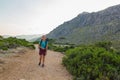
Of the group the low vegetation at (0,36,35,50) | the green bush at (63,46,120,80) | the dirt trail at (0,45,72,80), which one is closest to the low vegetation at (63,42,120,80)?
the green bush at (63,46,120,80)

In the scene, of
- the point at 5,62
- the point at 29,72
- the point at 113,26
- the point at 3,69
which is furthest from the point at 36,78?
the point at 113,26

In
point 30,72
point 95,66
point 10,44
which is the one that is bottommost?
point 30,72

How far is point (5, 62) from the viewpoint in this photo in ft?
57.1

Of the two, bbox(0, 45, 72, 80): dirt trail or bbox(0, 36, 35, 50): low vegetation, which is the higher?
bbox(0, 36, 35, 50): low vegetation

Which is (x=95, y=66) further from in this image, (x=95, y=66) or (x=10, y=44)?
(x=10, y=44)

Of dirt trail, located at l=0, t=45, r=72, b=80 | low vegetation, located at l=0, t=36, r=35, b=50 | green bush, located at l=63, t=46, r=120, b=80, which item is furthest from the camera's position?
low vegetation, located at l=0, t=36, r=35, b=50

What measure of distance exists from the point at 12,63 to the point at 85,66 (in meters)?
5.66

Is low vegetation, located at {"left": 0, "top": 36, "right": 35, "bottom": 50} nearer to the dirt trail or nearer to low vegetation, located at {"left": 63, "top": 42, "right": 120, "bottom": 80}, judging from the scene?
the dirt trail

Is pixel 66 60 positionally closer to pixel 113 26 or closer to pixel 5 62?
pixel 5 62

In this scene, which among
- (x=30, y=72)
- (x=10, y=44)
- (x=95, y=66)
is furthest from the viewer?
(x=10, y=44)

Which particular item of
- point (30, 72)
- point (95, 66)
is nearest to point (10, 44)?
point (30, 72)

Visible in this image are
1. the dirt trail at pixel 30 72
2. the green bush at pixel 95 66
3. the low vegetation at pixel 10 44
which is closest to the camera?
the green bush at pixel 95 66

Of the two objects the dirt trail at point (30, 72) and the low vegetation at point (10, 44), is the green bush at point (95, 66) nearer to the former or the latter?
the dirt trail at point (30, 72)

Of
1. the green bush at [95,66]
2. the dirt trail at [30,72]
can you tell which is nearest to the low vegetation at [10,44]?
the dirt trail at [30,72]
